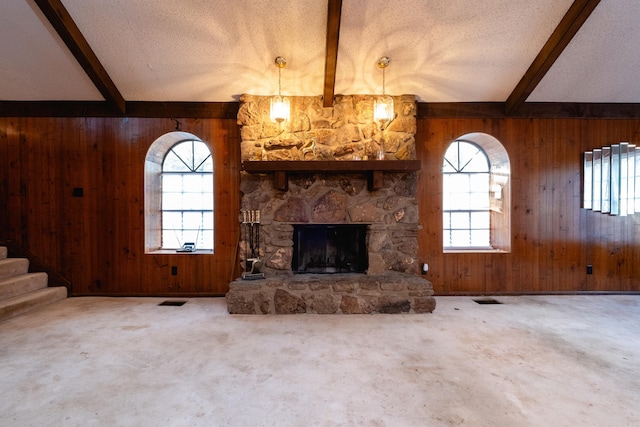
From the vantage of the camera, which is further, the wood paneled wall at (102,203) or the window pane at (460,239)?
the window pane at (460,239)

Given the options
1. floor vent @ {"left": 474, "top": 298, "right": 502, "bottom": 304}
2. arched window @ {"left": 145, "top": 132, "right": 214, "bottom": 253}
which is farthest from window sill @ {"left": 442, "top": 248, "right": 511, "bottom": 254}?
arched window @ {"left": 145, "top": 132, "right": 214, "bottom": 253}

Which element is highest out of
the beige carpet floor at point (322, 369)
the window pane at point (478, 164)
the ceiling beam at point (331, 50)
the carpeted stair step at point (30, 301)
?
the ceiling beam at point (331, 50)

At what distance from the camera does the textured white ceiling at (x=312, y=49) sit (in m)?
2.67

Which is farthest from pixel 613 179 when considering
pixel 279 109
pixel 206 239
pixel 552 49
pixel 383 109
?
pixel 206 239

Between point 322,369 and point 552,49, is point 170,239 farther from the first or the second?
point 552,49

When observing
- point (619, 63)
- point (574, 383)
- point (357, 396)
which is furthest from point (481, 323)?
point (619, 63)

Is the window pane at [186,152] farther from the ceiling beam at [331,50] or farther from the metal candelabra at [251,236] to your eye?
the ceiling beam at [331,50]

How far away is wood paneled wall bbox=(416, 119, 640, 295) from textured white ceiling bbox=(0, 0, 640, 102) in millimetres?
418

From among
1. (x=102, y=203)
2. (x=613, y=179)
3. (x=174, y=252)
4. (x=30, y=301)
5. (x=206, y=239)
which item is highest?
(x=613, y=179)

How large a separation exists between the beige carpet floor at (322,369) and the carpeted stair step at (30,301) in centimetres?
14

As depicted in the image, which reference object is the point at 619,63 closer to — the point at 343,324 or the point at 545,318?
the point at 545,318

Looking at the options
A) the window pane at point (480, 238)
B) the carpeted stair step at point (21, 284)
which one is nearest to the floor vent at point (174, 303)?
the carpeted stair step at point (21, 284)

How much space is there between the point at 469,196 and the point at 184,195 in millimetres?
4164

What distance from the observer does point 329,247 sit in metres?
3.67
